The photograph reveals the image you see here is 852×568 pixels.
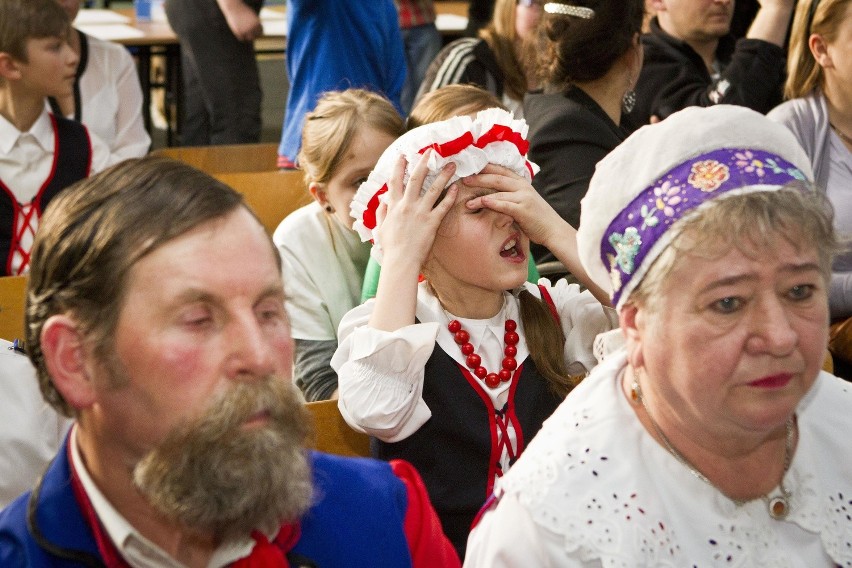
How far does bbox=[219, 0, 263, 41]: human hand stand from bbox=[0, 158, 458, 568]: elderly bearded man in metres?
4.25

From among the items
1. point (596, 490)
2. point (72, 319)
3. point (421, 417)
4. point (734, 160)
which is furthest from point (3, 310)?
point (734, 160)

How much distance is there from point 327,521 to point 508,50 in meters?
2.99

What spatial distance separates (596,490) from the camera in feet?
4.83

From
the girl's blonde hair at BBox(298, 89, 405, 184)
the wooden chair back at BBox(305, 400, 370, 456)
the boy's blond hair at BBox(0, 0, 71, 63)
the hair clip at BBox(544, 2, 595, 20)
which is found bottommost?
the wooden chair back at BBox(305, 400, 370, 456)

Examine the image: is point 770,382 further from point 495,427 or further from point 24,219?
point 24,219

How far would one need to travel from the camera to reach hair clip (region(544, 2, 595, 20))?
292cm

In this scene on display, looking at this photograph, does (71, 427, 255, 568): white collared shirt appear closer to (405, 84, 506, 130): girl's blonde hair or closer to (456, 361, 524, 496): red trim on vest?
(456, 361, 524, 496): red trim on vest

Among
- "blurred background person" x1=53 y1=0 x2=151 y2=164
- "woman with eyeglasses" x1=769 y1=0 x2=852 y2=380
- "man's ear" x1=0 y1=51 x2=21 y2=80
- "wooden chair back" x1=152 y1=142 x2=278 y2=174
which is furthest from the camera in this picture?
"blurred background person" x1=53 y1=0 x2=151 y2=164

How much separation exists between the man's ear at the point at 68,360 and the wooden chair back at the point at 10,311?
1.37m

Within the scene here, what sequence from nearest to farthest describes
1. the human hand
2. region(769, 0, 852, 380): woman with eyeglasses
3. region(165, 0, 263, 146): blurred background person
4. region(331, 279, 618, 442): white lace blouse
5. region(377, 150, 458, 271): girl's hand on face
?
region(331, 279, 618, 442): white lace blouse
region(377, 150, 458, 271): girl's hand on face
region(769, 0, 852, 380): woman with eyeglasses
the human hand
region(165, 0, 263, 146): blurred background person

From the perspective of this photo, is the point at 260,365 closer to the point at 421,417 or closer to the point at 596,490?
the point at 596,490

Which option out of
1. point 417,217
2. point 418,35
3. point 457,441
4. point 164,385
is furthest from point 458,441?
point 418,35

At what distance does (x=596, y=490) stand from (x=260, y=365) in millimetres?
493

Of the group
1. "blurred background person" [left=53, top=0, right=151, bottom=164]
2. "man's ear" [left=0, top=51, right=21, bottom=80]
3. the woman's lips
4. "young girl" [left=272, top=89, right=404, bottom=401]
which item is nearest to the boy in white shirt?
"man's ear" [left=0, top=51, right=21, bottom=80]
